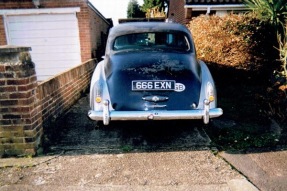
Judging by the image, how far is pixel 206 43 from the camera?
7.46m

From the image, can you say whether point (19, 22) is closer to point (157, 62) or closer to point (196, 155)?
point (157, 62)

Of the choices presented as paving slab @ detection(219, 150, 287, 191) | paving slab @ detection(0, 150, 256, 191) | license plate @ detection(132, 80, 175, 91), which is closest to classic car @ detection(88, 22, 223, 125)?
license plate @ detection(132, 80, 175, 91)

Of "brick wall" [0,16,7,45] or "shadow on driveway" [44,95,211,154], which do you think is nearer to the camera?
"shadow on driveway" [44,95,211,154]

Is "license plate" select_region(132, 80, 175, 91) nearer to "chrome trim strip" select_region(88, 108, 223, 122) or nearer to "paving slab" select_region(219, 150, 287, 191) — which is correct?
"chrome trim strip" select_region(88, 108, 223, 122)

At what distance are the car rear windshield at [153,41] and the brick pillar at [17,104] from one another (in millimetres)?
1948

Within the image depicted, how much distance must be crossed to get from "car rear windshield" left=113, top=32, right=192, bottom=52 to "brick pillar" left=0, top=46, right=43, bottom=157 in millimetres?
1948

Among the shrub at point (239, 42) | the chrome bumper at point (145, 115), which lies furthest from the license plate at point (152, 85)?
the shrub at point (239, 42)

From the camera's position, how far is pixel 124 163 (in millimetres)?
3295

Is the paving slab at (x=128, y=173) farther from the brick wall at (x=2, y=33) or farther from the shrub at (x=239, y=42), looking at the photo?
the brick wall at (x=2, y=33)

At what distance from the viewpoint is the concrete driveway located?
284cm

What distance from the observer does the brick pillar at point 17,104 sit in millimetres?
3291

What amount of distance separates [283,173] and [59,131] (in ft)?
11.0

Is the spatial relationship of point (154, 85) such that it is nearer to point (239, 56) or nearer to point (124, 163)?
point (124, 163)

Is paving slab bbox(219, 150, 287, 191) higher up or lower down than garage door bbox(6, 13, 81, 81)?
lower down
